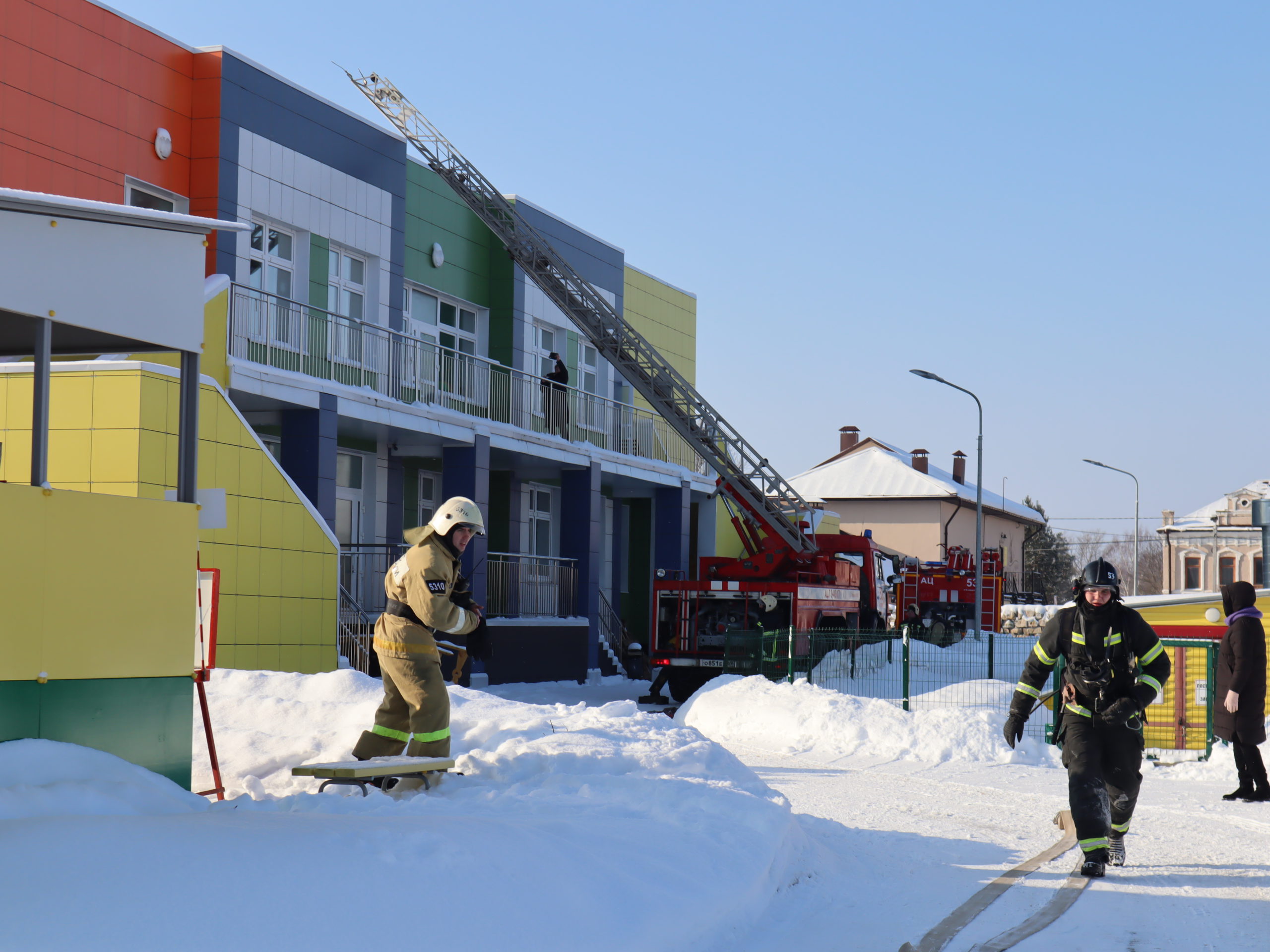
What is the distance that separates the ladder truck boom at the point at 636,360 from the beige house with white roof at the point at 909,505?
38567 millimetres

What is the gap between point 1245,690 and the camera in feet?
37.7

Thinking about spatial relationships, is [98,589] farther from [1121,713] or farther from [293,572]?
[293,572]

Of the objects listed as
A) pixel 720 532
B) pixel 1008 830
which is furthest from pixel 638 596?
pixel 1008 830

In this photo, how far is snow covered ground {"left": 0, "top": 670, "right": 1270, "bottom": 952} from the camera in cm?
487

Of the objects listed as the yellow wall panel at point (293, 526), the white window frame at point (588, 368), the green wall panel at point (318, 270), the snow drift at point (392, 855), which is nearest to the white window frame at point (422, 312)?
the green wall panel at point (318, 270)

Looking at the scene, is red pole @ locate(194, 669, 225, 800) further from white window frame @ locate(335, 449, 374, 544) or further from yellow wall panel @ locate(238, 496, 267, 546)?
white window frame @ locate(335, 449, 374, 544)

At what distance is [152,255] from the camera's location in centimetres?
743

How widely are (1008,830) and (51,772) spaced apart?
638cm

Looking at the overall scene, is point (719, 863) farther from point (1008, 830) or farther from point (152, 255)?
point (152, 255)

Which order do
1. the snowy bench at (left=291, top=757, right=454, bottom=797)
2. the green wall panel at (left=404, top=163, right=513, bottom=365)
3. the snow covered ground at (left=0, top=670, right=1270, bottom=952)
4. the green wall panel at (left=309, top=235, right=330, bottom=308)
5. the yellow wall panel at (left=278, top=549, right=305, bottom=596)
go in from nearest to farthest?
1. the snow covered ground at (left=0, top=670, right=1270, bottom=952)
2. the snowy bench at (left=291, top=757, right=454, bottom=797)
3. the yellow wall panel at (left=278, top=549, right=305, bottom=596)
4. the green wall panel at (left=309, top=235, right=330, bottom=308)
5. the green wall panel at (left=404, top=163, right=513, bottom=365)

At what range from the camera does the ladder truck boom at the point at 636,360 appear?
25.5 metres

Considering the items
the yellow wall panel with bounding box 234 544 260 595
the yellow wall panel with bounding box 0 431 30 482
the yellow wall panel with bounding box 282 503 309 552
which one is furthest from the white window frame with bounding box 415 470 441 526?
the yellow wall panel with bounding box 0 431 30 482

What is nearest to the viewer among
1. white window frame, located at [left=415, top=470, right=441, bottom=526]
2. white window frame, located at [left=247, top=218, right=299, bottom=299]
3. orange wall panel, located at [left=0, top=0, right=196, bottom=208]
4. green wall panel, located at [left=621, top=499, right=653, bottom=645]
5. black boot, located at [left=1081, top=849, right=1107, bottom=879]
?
black boot, located at [left=1081, top=849, right=1107, bottom=879]

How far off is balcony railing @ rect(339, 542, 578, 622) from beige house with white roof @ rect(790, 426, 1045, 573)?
39.2 m
